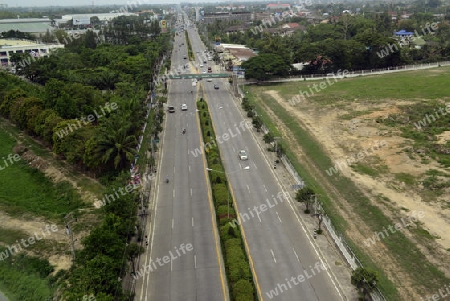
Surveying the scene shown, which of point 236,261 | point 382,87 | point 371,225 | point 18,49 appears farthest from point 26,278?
point 18,49

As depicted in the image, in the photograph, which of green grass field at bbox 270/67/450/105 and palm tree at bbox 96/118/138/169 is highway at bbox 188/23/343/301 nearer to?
palm tree at bbox 96/118/138/169

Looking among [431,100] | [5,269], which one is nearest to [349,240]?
[5,269]

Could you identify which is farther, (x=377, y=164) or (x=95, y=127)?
(x=95, y=127)

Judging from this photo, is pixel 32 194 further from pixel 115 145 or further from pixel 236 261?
pixel 236 261

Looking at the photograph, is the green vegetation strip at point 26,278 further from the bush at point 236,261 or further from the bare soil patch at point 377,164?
the bare soil patch at point 377,164

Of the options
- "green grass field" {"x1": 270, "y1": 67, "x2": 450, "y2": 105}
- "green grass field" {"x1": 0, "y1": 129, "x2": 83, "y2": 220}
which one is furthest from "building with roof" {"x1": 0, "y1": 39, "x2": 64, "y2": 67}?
"green grass field" {"x1": 270, "y1": 67, "x2": 450, "y2": 105}

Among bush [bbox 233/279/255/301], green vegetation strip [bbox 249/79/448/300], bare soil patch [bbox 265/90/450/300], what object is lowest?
green vegetation strip [bbox 249/79/448/300]

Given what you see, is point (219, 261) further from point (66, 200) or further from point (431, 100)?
point (431, 100)
